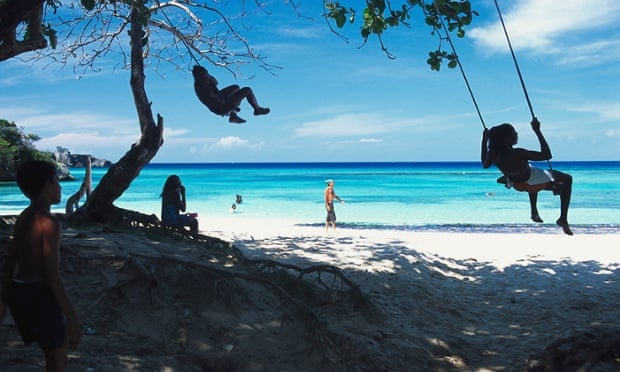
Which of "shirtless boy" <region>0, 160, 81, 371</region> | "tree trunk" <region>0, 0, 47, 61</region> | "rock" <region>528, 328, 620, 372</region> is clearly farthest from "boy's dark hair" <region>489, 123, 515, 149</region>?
"tree trunk" <region>0, 0, 47, 61</region>

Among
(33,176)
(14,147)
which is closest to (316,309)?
(33,176)

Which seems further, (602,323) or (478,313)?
(478,313)

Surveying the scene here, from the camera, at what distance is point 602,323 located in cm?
745

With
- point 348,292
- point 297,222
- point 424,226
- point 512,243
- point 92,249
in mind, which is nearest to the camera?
point 92,249

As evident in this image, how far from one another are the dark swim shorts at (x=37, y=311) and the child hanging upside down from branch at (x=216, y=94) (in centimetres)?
414

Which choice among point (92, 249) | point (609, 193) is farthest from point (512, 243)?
point (609, 193)

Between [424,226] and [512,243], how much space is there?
30.7 ft

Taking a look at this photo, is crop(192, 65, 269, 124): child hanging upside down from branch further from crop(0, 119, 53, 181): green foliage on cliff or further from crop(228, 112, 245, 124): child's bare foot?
crop(0, 119, 53, 181): green foliage on cliff

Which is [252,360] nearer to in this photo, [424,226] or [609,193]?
[424,226]

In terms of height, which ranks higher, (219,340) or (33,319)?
(33,319)

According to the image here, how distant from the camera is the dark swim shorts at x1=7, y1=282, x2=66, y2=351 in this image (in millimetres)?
3201

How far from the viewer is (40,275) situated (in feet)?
10.5

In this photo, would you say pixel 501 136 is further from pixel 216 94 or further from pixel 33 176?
pixel 33 176

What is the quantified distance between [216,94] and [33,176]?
3975mm
